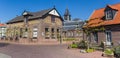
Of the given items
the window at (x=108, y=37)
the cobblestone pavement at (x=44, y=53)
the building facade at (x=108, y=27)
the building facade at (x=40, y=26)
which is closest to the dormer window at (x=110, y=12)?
the building facade at (x=108, y=27)

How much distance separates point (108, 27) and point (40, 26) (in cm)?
1721

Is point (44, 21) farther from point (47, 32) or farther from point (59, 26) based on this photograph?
point (59, 26)

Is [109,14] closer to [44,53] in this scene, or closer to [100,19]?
[100,19]

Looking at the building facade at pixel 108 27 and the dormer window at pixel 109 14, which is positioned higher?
the dormer window at pixel 109 14

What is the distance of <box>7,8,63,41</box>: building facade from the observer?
1454 inches

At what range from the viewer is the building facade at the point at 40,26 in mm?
36938

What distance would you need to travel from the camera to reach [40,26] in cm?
3684

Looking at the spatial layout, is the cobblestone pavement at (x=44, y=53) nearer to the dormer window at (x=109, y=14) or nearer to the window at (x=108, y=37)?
the window at (x=108, y=37)

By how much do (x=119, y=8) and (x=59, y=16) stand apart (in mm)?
18003

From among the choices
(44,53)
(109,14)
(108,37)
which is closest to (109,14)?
(109,14)

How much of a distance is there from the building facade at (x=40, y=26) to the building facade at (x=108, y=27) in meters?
13.4

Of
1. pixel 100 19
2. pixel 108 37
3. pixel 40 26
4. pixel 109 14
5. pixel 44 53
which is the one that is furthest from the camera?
pixel 40 26

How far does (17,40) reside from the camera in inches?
1369

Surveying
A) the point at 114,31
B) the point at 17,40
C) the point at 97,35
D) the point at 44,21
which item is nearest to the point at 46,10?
the point at 44,21
